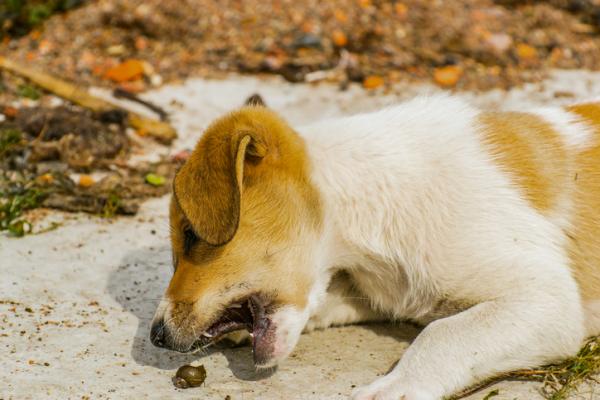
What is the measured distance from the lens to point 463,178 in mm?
4277

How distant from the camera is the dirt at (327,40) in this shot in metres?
8.60

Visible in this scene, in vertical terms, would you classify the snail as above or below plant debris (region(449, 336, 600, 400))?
below

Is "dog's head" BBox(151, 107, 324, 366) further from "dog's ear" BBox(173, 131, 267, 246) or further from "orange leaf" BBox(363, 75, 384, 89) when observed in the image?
"orange leaf" BBox(363, 75, 384, 89)

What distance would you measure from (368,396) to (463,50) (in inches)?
228

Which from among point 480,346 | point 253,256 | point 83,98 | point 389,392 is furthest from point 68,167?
point 480,346

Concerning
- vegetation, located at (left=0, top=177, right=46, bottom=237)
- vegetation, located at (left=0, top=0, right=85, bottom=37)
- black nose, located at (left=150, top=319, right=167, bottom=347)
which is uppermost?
black nose, located at (left=150, top=319, right=167, bottom=347)

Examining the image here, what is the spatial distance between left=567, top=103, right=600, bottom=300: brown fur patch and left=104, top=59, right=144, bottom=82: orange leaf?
526 centimetres

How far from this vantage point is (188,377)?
13.1 feet

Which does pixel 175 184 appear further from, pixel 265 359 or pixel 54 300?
pixel 54 300

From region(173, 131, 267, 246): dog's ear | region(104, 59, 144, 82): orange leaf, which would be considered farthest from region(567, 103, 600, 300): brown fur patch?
region(104, 59, 144, 82): orange leaf

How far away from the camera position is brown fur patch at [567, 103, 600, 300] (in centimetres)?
430

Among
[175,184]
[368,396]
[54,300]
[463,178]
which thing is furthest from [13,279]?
[463,178]

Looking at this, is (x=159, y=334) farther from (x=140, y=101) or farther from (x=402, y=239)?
(x=140, y=101)

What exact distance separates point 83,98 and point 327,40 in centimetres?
271
